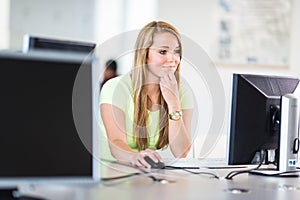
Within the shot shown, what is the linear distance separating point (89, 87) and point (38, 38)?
0.38m

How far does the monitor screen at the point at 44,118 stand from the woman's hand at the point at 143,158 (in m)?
0.52

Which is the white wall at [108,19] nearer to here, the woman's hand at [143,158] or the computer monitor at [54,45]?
the woman's hand at [143,158]

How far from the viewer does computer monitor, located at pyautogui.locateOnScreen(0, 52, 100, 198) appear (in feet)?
3.77

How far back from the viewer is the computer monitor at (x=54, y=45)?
4.89 ft

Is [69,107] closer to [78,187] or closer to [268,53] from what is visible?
[78,187]

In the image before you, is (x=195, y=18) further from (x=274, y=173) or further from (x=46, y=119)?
(x=46, y=119)

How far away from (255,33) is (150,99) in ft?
7.94

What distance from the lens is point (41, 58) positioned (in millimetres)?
1180


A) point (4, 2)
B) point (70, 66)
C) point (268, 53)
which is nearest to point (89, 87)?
point (70, 66)

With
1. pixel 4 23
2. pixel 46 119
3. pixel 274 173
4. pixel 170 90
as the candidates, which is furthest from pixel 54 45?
pixel 4 23

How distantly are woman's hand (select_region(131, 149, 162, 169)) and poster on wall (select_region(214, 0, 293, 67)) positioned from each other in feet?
7.58

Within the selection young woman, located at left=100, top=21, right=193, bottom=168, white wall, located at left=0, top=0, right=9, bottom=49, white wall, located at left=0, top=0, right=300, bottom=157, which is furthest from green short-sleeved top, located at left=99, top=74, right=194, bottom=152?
white wall, located at left=0, top=0, right=9, bottom=49

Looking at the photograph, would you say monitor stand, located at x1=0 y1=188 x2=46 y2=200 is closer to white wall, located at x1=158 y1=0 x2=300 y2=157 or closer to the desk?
the desk

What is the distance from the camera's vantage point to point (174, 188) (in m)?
1.42
